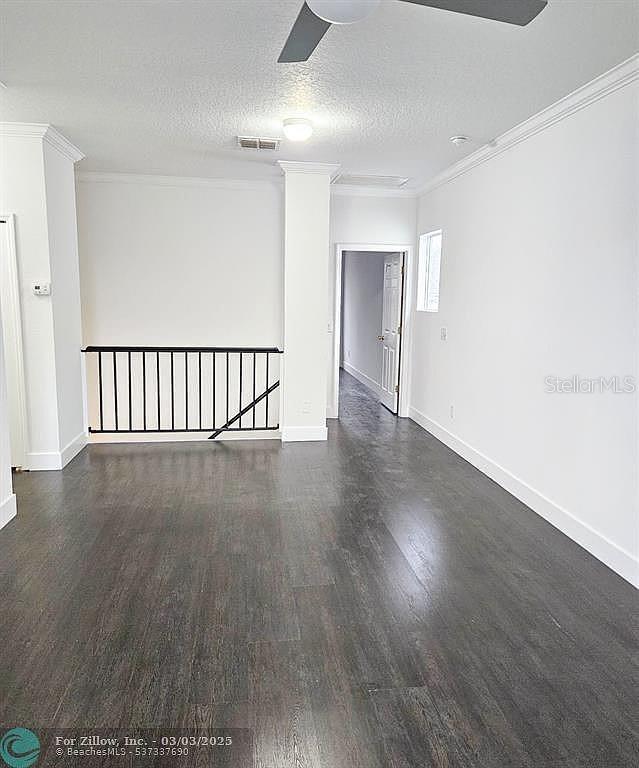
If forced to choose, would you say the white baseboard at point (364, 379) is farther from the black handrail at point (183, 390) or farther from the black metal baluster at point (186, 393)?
the black metal baluster at point (186, 393)

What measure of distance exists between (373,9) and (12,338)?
12.3ft

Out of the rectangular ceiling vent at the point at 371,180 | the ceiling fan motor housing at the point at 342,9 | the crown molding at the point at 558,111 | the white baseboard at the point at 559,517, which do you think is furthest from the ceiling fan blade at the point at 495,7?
the rectangular ceiling vent at the point at 371,180

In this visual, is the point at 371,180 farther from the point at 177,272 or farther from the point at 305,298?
the point at 177,272

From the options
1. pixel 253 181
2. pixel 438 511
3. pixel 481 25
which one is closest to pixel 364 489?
pixel 438 511

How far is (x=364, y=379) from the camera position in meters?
9.13

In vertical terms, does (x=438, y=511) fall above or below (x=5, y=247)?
below

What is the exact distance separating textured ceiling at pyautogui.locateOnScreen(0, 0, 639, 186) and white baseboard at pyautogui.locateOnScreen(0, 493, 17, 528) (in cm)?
259

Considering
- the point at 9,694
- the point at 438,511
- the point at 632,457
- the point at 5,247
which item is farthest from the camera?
the point at 5,247

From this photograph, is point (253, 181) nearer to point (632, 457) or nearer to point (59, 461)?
point (59, 461)

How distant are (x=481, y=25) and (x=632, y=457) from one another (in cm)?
228

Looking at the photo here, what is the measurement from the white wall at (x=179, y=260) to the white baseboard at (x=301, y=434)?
4.35ft

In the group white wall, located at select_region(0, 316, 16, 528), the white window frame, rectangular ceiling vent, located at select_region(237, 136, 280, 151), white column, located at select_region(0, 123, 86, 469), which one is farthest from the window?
white wall, located at select_region(0, 316, 16, 528)

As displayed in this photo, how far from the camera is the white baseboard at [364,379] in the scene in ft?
27.0

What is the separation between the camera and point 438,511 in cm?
397
